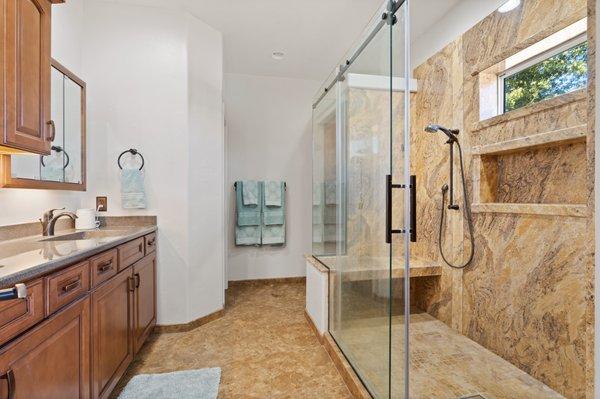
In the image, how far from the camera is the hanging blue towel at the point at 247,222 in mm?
3702

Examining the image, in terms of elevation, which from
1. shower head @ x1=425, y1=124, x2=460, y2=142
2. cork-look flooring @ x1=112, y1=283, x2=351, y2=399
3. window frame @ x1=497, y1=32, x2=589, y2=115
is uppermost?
window frame @ x1=497, y1=32, x2=589, y2=115

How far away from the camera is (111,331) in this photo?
159 centimetres

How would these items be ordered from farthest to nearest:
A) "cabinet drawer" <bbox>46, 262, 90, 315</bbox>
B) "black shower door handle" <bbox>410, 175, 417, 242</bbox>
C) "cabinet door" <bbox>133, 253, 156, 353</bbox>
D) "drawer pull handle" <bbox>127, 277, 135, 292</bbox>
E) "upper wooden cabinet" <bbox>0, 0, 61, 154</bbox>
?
"cabinet door" <bbox>133, 253, 156, 353</bbox> < "drawer pull handle" <bbox>127, 277, 135, 292</bbox> < "black shower door handle" <bbox>410, 175, 417, 242</bbox> < "upper wooden cabinet" <bbox>0, 0, 61, 154</bbox> < "cabinet drawer" <bbox>46, 262, 90, 315</bbox>

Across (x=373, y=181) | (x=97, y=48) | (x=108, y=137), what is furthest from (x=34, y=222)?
(x=373, y=181)

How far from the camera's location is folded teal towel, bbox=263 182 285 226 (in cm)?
377

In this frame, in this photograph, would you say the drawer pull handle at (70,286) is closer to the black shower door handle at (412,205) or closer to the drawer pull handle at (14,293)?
the drawer pull handle at (14,293)

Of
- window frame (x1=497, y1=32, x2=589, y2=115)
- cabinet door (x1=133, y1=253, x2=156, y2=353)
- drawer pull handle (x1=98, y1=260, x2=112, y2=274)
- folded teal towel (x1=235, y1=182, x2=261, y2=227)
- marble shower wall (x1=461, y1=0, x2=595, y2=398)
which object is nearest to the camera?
drawer pull handle (x1=98, y1=260, x2=112, y2=274)

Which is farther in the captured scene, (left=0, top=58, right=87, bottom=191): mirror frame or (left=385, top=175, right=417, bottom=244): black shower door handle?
(left=0, top=58, right=87, bottom=191): mirror frame

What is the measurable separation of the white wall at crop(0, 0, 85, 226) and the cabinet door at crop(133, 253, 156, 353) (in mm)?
713

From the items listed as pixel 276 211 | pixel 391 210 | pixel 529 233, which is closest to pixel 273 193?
pixel 276 211

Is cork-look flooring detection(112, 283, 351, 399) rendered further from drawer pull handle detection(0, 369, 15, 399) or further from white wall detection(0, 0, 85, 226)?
white wall detection(0, 0, 85, 226)

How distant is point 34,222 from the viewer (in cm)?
192

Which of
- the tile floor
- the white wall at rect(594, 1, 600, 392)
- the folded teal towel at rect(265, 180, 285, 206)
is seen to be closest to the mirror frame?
the tile floor

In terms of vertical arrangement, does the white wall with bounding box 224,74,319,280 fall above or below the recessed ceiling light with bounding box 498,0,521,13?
below
